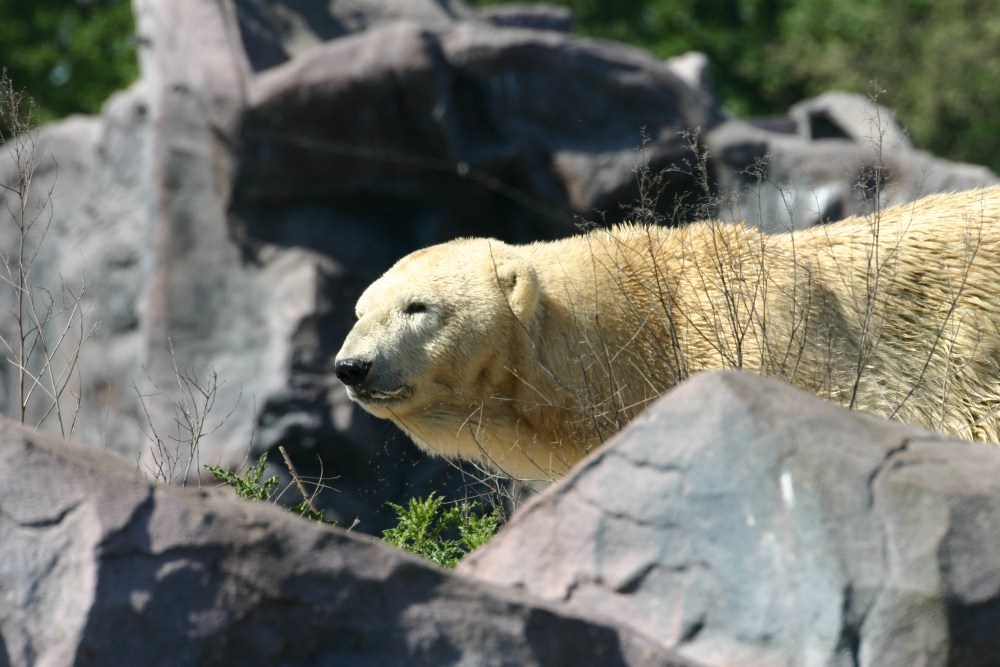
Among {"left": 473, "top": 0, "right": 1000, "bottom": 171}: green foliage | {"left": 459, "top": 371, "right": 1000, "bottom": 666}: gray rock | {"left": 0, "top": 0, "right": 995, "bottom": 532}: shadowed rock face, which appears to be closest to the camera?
{"left": 459, "top": 371, "right": 1000, "bottom": 666}: gray rock

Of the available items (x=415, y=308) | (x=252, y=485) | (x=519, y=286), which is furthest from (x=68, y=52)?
(x=252, y=485)

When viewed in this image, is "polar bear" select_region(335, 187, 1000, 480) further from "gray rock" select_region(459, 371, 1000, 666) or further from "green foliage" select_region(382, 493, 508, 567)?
"gray rock" select_region(459, 371, 1000, 666)

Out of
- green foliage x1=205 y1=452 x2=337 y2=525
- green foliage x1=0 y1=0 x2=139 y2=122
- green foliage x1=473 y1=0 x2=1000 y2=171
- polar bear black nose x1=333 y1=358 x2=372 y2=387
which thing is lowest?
green foliage x1=473 y1=0 x2=1000 y2=171

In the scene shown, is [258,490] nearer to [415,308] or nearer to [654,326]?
[415,308]

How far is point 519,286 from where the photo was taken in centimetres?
409

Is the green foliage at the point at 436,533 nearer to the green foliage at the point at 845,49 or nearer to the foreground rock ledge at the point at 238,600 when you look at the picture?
the foreground rock ledge at the point at 238,600

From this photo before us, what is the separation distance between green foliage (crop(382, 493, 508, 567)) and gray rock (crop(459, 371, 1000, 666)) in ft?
4.51

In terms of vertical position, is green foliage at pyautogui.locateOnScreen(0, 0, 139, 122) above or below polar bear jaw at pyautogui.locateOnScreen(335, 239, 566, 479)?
below

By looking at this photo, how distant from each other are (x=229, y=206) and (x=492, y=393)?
5.53 metres

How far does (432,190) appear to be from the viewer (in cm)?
953

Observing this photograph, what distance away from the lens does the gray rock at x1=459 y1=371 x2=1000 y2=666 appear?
2189mm

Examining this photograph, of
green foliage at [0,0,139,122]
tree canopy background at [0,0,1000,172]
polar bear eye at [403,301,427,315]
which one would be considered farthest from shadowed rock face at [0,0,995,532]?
green foliage at [0,0,139,122]

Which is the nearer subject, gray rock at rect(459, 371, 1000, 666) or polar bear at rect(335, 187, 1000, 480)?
gray rock at rect(459, 371, 1000, 666)

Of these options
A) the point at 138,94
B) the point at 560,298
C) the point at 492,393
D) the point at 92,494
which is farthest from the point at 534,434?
the point at 138,94
